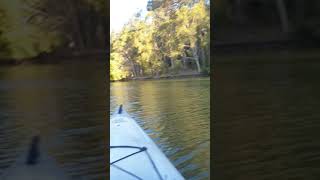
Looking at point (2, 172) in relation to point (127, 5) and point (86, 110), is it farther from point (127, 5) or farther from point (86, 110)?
point (127, 5)

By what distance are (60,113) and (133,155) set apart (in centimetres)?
74

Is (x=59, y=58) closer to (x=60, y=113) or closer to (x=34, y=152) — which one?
(x=60, y=113)

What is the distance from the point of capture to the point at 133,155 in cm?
Answer: 260

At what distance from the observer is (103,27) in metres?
2.04

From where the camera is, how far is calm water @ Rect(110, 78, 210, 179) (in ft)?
8.52

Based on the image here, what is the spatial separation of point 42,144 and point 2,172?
20cm
